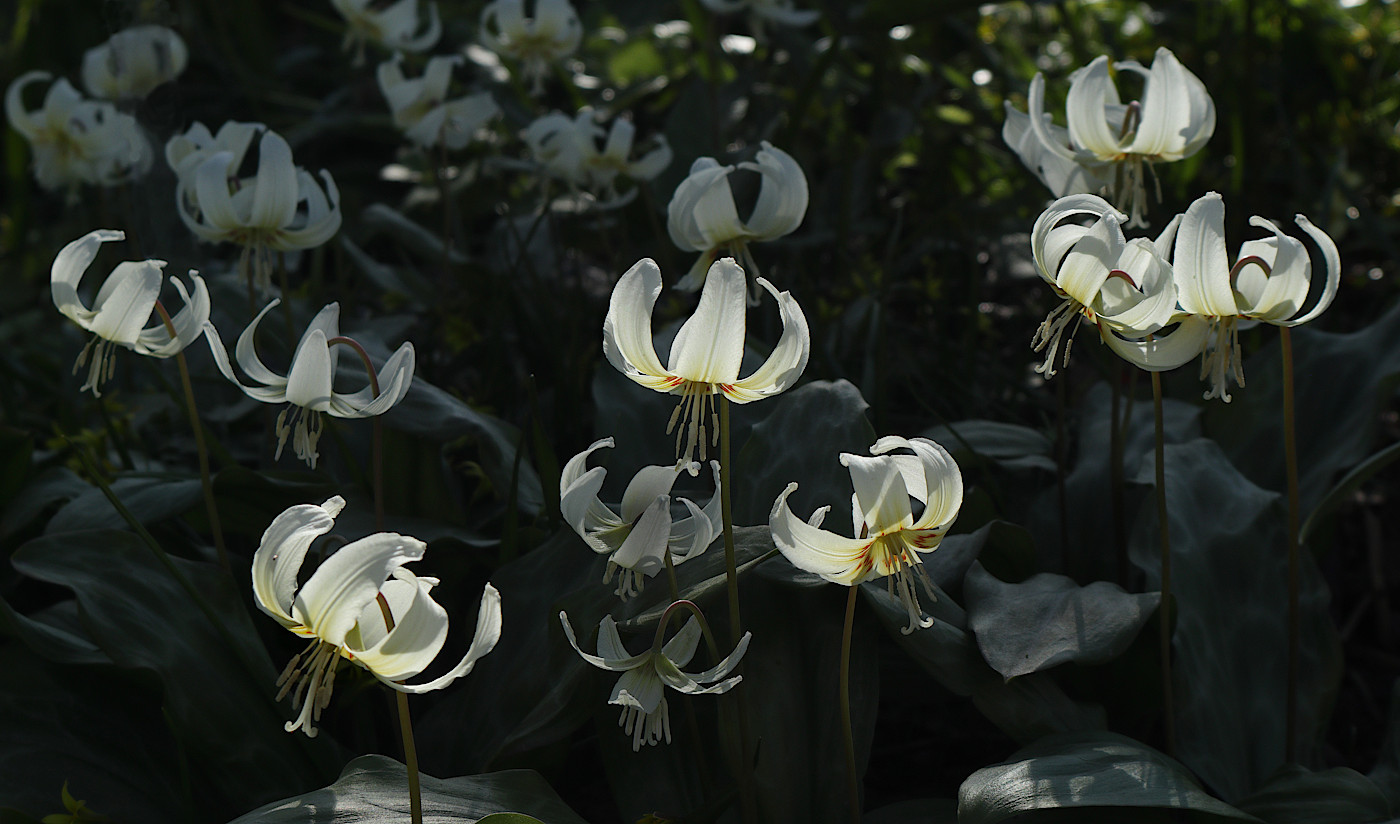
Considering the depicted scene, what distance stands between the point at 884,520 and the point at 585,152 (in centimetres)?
157

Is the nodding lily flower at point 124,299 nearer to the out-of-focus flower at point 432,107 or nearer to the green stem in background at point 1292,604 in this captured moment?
the out-of-focus flower at point 432,107

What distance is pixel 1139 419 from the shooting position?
210 cm

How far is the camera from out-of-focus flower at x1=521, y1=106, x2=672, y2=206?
2387mm

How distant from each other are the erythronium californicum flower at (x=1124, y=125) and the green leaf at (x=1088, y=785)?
0.80m

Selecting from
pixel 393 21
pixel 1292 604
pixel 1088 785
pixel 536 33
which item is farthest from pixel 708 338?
pixel 393 21

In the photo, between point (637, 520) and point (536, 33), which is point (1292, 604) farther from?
point (536, 33)

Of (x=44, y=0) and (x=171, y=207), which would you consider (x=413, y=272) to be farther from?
(x=44, y=0)

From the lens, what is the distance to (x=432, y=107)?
107 inches

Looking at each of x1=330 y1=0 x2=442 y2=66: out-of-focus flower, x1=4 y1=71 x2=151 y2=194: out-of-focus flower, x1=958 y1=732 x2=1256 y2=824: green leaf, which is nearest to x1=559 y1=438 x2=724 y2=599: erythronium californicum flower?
x1=958 y1=732 x2=1256 y2=824: green leaf

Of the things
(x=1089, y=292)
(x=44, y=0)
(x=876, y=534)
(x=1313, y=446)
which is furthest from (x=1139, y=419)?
(x=44, y=0)

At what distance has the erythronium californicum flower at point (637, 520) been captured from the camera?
3.69 ft

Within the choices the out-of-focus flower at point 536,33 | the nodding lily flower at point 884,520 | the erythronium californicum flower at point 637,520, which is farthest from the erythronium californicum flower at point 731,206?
the out-of-focus flower at point 536,33

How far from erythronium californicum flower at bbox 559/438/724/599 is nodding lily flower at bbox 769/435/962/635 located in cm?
15

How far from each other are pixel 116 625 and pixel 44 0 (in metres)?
4.48
